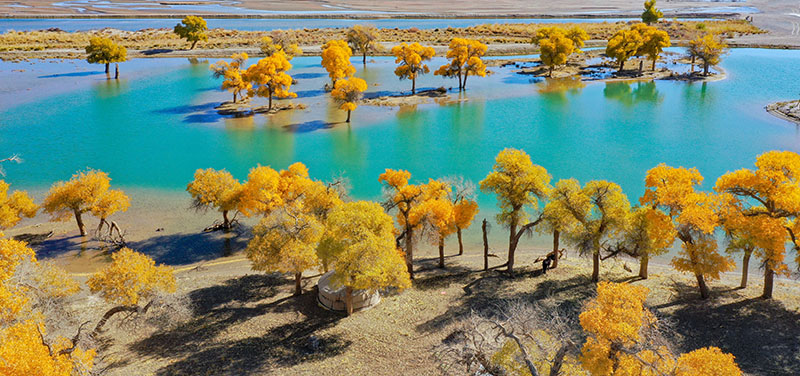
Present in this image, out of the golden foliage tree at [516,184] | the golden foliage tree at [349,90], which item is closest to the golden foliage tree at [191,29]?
the golden foliage tree at [349,90]

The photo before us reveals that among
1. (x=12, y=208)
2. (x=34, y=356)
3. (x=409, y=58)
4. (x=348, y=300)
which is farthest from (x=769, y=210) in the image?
(x=409, y=58)

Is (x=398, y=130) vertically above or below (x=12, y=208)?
above

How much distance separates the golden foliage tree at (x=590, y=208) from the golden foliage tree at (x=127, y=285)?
69.3 ft

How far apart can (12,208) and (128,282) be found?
62.2ft

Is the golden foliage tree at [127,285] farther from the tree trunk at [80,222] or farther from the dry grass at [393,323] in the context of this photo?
the tree trunk at [80,222]

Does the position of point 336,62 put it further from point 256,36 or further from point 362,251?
point 256,36

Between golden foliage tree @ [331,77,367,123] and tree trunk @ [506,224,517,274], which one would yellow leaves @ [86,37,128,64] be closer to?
golden foliage tree @ [331,77,367,123]

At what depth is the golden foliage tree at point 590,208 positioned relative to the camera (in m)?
28.3

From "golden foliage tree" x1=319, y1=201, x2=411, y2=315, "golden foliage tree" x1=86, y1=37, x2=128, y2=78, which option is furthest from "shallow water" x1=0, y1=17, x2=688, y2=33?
"golden foliage tree" x1=319, y1=201, x2=411, y2=315

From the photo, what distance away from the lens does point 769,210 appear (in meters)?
26.5

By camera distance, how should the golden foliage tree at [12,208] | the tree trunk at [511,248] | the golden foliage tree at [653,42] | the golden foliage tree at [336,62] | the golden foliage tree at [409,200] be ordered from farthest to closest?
the golden foliage tree at [653,42] → the golden foliage tree at [336,62] → the golden foliage tree at [12,208] → the tree trunk at [511,248] → the golden foliage tree at [409,200]

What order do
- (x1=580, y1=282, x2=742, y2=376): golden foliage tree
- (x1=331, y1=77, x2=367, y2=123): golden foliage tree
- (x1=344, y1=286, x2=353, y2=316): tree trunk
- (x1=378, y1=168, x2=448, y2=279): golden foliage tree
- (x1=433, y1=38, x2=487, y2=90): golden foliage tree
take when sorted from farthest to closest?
1. (x1=433, y1=38, x2=487, y2=90): golden foliage tree
2. (x1=331, y1=77, x2=367, y2=123): golden foliage tree
3. (x1=378, y1=168, x2=448, y2=279): golden foliage tree
4. (x1=344, y1=286, x2=353, y2=316): tree trunk
5. (x1=580, y1=282, x2=742, y2=376): golden foliage tree

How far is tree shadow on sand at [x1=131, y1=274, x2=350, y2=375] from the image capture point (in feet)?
75.8

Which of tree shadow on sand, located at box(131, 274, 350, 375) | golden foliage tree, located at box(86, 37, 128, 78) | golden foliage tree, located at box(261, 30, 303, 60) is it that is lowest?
tree shadow on sand, located at box(131, 274, 350, 375)
